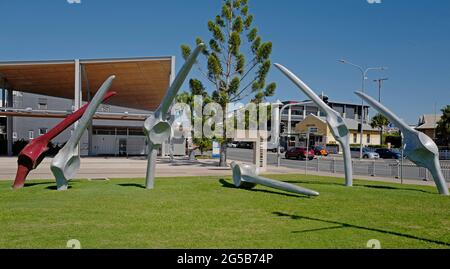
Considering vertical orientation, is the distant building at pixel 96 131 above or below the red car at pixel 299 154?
above

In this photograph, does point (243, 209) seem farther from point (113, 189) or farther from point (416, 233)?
point (113, 189)

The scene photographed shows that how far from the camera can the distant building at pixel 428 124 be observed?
2352 inches

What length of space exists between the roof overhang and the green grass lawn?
18.7 m

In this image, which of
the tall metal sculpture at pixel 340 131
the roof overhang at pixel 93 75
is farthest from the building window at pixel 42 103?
the tall metal sculpture at pixel 340 131

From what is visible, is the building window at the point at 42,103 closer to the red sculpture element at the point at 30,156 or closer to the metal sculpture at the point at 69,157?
the red sculpture element at the point at 30,156

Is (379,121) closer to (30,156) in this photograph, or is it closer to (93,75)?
(93,75)

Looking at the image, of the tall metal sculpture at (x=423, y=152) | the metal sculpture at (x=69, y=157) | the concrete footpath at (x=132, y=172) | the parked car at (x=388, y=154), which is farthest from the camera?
the parked car at (x=388, y=154)

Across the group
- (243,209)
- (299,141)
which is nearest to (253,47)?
(243,209)

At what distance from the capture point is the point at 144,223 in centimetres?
754

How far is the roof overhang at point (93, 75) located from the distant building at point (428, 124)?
42.3 meters

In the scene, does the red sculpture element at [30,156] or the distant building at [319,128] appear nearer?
the red sculpture element at [30,156]

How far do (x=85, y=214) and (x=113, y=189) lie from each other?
408 cm

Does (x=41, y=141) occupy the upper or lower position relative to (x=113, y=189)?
upper

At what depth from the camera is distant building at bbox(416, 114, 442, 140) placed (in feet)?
196
